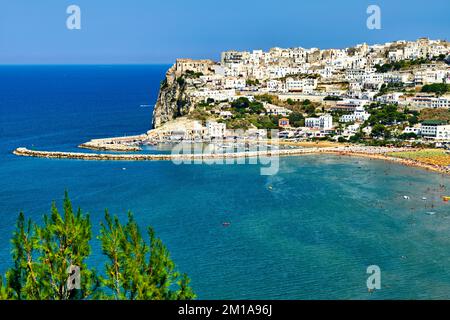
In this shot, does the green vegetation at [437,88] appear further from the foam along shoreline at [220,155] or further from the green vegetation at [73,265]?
the green vegetation at [73,265]

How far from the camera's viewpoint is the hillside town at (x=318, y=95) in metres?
22.6

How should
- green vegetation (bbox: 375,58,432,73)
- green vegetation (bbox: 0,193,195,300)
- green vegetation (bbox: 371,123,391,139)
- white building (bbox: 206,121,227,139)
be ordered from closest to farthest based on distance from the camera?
green vegetation (bbox: 0,193,195,300)
green vegetation (bbox: 371,123,391,139)
white building (bbox: 206,121,227,139)
green vegetation (bbox: 375,58,432,73)

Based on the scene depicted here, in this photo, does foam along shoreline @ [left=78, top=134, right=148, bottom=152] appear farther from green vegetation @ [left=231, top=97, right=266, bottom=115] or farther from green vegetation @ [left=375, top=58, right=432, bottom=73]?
green vegetation @ [left=375, top=58, right=432, bottom=73]

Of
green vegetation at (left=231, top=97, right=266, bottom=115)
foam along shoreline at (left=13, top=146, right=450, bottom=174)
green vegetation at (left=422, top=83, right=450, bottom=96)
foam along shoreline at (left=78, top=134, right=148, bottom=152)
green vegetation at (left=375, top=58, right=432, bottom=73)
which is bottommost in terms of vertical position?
foam along shoreline at (left=13, top=146, right=450, bottom=174)

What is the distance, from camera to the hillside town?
22.6 meters

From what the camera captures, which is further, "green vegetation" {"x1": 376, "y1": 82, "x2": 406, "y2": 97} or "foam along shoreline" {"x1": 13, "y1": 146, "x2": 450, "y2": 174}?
"green vegetation" {"x1": 376, "y1": 82, "x2": 406, "y2": 97}

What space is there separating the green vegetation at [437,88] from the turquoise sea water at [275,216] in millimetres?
9011

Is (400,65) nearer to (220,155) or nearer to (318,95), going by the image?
(318,95)

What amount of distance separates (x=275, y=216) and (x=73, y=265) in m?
7.71

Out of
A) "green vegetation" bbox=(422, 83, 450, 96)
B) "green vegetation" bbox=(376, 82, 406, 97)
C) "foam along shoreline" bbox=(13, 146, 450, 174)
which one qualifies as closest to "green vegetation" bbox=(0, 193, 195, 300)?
"foam along shoreline" bbox=(13, 146, 450, 174)

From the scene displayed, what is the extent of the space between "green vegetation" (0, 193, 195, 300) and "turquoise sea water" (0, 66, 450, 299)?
320cm

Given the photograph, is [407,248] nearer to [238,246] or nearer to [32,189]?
[238,246]

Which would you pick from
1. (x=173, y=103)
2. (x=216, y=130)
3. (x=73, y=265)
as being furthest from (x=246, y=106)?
(x=73, y=265)
